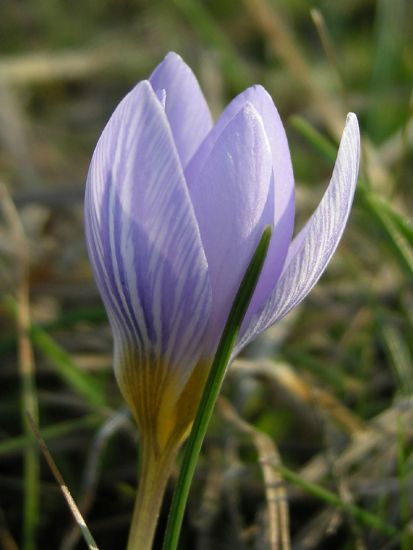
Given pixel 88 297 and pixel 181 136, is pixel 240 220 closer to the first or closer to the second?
pixel 181 136

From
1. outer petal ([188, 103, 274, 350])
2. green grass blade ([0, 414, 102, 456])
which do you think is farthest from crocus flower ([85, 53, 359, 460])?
green grass blade ([0, 414, 102, 456])

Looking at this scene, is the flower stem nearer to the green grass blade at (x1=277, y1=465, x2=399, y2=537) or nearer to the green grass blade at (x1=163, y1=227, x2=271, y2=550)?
the green grass blade at (x1=163, y1=227, x2=271, y2=550)

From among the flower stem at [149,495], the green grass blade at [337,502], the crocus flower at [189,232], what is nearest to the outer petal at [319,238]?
the crocus flower at [189,232]

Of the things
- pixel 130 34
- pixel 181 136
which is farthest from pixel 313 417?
pixel 130 34

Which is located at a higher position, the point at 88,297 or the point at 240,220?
the point at 240,220

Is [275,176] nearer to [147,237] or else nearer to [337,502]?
[147,237]

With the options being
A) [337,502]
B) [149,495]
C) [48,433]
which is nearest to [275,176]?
[149,495]

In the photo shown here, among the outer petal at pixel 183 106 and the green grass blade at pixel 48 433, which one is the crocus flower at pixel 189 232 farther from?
the green grass blade at pixel 48 433
